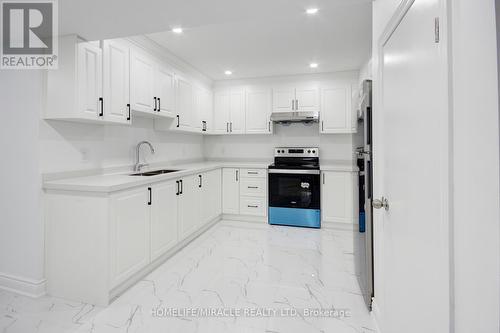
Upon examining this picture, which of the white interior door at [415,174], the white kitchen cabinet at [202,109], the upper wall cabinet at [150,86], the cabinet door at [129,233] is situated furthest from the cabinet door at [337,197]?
the cabinet door at [129,233]

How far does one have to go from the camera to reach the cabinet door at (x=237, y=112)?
14.6ft

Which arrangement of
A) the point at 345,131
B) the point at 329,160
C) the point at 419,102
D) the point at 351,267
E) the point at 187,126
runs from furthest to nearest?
the point at 329,160, the point at 345,131, the point at 187,126, the point at 351,267, the point at 419,102

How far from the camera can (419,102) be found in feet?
3.31

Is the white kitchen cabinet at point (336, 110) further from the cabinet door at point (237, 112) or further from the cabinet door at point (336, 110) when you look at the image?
the cabinet door at point (237, 112)

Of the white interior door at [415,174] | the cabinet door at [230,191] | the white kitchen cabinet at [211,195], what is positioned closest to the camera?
the white interior door at [415,174]

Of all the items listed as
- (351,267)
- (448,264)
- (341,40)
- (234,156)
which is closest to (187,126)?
(234,156)

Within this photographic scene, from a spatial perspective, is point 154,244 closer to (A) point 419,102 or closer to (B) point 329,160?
(A) point 419,102

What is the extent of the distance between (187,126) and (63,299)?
239 cm

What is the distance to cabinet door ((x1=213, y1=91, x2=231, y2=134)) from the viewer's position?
4.52 m

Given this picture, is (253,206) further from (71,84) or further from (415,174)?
(415,174)

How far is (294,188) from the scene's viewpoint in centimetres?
393

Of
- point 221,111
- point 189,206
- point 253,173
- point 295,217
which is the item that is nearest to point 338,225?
point 295,217

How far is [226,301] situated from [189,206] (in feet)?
4.67

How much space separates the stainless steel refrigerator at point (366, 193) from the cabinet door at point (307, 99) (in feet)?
7.22
